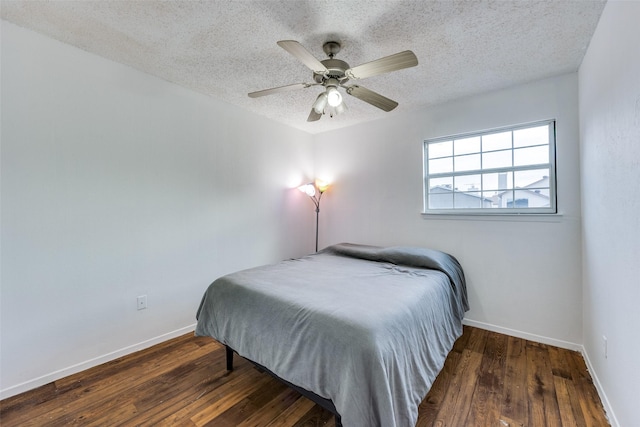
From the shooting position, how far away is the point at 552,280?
7.91 feet

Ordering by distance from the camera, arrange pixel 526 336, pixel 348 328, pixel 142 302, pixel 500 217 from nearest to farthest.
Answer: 1. pixel 348 328
2. pixel 142 302
3. pixel 526 336
4. pixel 500 217

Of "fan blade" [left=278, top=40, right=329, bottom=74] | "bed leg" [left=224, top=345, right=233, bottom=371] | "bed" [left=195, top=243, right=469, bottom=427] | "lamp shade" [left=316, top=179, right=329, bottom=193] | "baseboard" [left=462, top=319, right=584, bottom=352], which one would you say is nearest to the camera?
"bed" [left=195, top=243, right=469, bottom=427]

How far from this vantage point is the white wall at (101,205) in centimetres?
183

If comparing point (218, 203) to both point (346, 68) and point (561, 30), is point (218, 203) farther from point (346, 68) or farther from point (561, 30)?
point (561, 30)

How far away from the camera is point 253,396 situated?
5.83 ft

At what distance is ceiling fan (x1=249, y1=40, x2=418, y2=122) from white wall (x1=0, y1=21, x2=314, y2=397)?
1.21 m

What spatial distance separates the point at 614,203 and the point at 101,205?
3484 mm

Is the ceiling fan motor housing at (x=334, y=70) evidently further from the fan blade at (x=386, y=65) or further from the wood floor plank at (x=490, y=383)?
the wood floor plank at (x=490, y=383)

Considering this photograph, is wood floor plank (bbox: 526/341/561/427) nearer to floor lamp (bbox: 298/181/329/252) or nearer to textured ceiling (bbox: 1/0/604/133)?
textured ceiling (bbox: 1/0/604/133)

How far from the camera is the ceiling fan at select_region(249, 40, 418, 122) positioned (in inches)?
60.8

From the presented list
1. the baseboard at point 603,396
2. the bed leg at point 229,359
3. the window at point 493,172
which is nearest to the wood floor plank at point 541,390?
the baseboard at point 603,396

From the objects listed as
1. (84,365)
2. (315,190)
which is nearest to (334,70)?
(315,190)

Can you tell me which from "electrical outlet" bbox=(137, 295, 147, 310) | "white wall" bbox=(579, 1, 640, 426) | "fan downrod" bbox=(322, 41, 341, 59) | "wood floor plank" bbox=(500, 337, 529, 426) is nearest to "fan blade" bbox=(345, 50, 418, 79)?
"fan downrod" bbox=(322, 41, 341, 59)

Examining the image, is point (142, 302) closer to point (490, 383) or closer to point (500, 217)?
point (490, 383)
